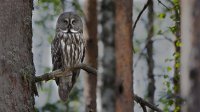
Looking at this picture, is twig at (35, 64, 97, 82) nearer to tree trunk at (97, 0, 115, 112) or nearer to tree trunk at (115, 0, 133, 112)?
tree trunk at (115, 0, 133, 112)

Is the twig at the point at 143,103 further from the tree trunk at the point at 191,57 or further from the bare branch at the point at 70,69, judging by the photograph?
the tree trunk at the point at 191,57

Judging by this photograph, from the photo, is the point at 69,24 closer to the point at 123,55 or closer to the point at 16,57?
the point at 16,57

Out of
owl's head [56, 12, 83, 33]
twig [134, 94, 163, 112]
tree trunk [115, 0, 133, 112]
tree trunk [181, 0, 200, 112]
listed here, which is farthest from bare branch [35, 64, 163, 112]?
tree trunk [181, 0, 200, 112]

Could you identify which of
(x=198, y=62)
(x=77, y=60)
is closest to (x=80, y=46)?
(x=77, y=60)

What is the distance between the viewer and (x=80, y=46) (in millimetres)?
11703

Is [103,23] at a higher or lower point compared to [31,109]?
higher

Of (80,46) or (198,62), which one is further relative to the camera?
(80,46)

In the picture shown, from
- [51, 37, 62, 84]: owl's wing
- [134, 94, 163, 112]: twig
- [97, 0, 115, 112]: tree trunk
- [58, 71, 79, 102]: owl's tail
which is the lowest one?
[58, 71, 79, 102]: owl's tail

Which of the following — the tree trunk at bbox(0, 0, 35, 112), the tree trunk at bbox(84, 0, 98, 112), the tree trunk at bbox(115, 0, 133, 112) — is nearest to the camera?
the tree trunk at bbox(115, 0, 133, 112)

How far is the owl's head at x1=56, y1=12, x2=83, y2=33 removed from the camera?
11992 millimetres

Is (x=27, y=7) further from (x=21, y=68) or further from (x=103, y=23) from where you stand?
(x=103, y=23)

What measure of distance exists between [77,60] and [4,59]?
309cm

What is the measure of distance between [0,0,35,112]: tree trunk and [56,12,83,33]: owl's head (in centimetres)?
291

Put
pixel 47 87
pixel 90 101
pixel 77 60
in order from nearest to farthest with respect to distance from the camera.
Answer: pixel 77 60, pixel 90 101, pixel 47 87
